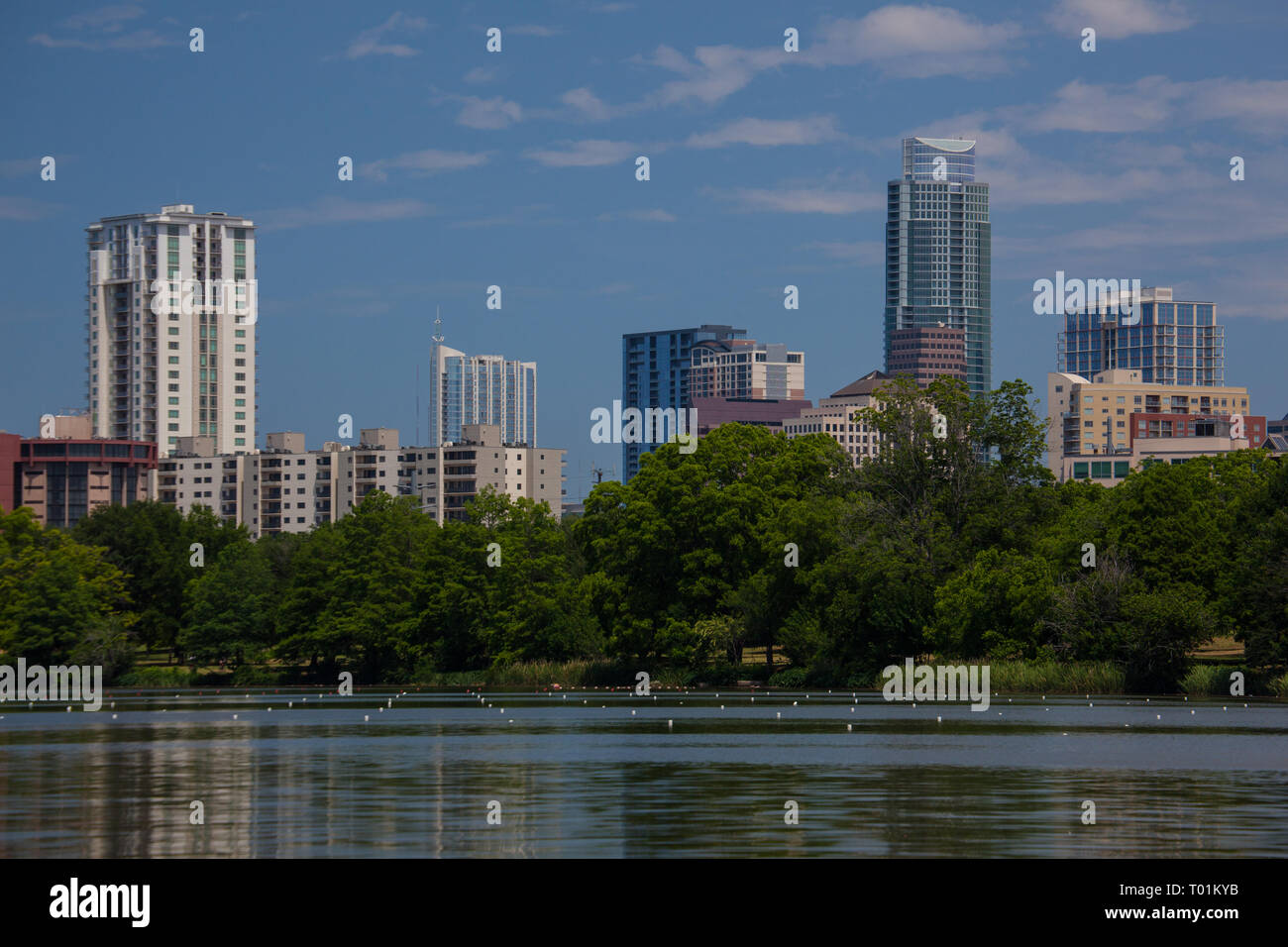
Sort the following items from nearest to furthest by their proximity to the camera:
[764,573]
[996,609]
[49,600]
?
[996,609]
[764,573]
[49,600]

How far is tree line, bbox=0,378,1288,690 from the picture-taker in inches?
3770

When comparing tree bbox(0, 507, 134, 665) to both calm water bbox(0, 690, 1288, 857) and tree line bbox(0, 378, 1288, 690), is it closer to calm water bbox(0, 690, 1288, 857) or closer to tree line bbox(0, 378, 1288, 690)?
tree line bbox(0, 378, 1288, 690)

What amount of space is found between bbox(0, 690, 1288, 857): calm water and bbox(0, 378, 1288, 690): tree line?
13920 millimetres

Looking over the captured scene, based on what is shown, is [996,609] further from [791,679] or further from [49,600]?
[49,600]

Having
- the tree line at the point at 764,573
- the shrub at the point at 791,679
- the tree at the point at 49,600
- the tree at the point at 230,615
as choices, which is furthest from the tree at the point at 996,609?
the tree at the point at 230,615

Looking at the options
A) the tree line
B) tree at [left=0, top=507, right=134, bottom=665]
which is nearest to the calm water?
the tree line

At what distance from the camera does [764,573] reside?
114875 mm

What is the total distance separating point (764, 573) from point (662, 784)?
226 feet

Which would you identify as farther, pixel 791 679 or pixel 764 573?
pixel 764 573

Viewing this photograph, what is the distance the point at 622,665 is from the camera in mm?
123312

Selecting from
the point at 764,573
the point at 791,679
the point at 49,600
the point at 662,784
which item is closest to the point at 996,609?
the point at 791,679

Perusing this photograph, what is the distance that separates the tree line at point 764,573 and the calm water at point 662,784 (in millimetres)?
13920

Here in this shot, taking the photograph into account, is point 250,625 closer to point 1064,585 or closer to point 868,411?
point 868,411
